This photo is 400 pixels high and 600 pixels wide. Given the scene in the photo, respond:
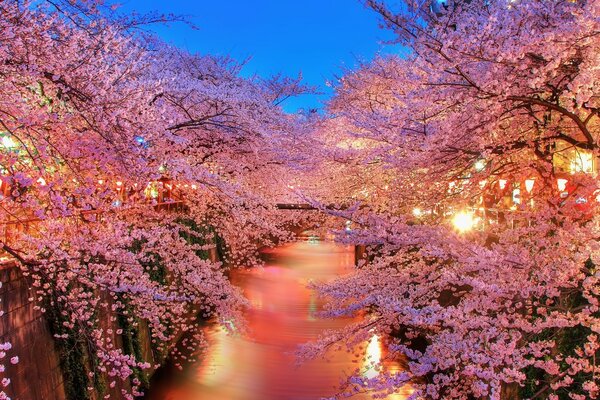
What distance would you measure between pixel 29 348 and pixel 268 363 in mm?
7787

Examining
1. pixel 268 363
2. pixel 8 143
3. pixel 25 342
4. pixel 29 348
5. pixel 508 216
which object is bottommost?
pixel 268 363

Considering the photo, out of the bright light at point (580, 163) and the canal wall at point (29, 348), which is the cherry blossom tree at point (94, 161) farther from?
the bright light at point (580, 163)

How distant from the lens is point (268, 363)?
45.2ft

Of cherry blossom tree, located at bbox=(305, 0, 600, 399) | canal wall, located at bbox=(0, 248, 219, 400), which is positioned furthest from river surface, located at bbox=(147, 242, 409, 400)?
canal wall, located at bbox=(0, 248, 219, 400)

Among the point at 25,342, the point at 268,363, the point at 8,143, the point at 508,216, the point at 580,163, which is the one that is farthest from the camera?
the point at 268,363

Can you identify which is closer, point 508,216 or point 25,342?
point 25,342

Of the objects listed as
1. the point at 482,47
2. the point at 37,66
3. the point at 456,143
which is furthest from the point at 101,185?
the point at 482,47

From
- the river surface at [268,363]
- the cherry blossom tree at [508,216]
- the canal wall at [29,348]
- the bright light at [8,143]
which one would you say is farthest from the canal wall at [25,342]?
the river surface at [268,363]

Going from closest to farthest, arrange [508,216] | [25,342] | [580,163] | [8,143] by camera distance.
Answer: [25,342] < [508,216] < [8,143] < [580,163]

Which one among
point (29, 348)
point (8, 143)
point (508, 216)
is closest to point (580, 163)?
point (508, 216)

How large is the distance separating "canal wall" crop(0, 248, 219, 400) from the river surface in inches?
153

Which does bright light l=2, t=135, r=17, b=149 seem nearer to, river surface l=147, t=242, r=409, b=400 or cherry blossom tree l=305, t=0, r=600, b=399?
cherry blossom tree l=305, t=0, r=600, b=399

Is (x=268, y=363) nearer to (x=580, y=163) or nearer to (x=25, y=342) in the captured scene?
(x=25, y=342)

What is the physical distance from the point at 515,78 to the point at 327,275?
A: 80.9 feet
